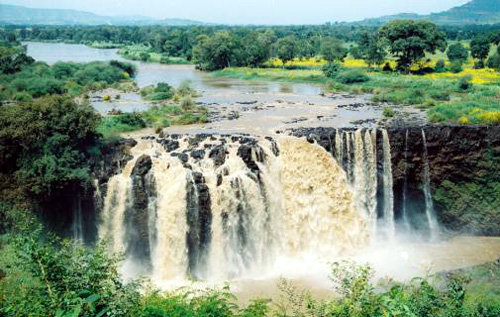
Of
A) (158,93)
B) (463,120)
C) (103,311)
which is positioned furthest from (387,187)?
(158,93)

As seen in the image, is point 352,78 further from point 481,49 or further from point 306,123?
point 481,49

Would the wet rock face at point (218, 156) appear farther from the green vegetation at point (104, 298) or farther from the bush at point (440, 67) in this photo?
the bush at point (440, 67)

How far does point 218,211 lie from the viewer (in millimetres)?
18578

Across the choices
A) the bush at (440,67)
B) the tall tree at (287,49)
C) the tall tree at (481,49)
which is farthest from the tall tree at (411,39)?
the tall tree at (287,49)

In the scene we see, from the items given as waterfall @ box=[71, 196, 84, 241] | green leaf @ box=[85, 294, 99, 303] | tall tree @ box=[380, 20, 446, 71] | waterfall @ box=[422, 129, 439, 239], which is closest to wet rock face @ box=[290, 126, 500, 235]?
waterfall @ box=[422, 129, 439, 239]

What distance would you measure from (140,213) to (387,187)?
33.4ft

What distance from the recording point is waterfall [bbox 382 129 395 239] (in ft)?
71.4

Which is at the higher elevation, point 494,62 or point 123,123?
point 494,62

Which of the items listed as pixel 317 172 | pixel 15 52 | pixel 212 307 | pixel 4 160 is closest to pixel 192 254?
pixel 317 172

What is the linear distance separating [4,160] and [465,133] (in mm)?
18154

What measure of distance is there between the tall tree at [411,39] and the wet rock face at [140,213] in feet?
129

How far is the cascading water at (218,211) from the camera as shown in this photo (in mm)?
18422

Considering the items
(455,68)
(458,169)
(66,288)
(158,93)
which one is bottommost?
(458,169)

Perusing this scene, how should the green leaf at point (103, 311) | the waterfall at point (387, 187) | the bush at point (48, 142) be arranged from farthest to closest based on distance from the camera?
the waterfall at point (387, 187), the bush at point (48, 142), the green leaf at point (103, 311)
